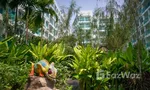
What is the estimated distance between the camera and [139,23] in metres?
8.45

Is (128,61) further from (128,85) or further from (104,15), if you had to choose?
(104,15)

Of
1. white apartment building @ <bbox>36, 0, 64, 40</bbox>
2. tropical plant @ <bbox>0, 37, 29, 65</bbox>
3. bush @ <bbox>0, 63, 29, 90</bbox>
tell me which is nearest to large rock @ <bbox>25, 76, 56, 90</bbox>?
bush @ <bbox>0, 63, 29, 90</bbox>

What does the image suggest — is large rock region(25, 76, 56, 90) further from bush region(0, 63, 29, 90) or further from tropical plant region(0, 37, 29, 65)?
tropical plant region(0, 37, 29, 65)

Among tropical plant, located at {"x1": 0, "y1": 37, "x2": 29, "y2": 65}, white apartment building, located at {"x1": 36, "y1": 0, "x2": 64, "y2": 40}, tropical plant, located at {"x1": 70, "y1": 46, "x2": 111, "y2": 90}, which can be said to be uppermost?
white apartment building, located at {"x1": 36, "y1": 0, "x2": 64, "y2": 40}

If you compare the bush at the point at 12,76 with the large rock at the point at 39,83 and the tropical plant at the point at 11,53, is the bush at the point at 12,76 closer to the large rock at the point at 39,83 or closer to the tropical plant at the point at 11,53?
the tropical plant at the point at 11,53

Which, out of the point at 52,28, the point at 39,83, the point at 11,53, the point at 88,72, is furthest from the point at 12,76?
the point at 52,28

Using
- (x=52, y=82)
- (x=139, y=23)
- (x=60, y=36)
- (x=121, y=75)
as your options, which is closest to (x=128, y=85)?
(x=121, y=75)

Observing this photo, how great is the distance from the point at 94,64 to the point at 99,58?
82 cm

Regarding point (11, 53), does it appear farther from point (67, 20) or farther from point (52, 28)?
Result: point (52, 28)

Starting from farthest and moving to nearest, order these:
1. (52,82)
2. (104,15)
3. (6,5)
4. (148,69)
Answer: (104,15)
(6,5)
(148,69)
(52,82)

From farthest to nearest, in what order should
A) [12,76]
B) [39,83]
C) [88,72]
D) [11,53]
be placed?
[88,72]
[11,53]
[12,76]
[39,83]

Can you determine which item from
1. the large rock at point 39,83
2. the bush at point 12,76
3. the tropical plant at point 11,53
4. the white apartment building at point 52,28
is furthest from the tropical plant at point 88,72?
the white apartment building at point 52,28

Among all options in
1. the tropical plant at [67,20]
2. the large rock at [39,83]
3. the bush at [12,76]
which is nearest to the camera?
the large rock at [39,83]

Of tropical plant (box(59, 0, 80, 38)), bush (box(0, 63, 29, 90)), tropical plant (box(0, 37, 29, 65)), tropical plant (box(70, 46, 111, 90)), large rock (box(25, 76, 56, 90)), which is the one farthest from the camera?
tropical plant (box(59, 0, 80, 38))
